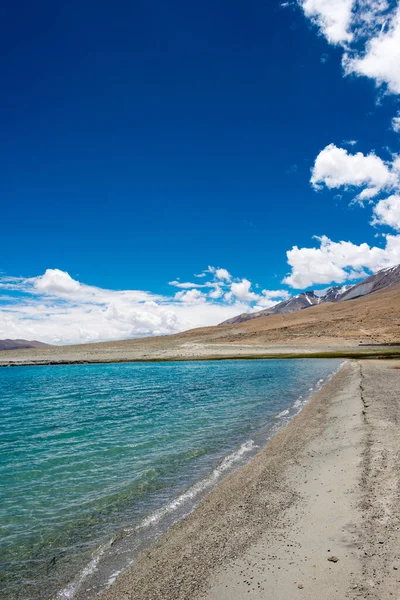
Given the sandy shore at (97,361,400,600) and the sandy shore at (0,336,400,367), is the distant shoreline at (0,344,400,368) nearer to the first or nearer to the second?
the sandy shore at (0,336,400,367)

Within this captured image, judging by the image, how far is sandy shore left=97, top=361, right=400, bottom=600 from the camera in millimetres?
6035

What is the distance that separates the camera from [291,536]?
7645 millimetres

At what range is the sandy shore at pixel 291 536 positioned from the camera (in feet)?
19.8

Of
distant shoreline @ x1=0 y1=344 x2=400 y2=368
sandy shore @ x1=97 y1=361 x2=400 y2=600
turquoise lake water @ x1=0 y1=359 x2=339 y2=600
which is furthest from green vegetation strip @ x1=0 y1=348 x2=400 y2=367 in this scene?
sandy shore @ x1=97 y1=361 x2=400 y2=600

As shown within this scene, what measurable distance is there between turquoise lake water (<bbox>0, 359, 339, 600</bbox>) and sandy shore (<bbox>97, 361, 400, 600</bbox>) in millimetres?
1034

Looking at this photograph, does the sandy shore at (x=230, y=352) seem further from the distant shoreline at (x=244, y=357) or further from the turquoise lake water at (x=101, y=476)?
the turquoise lake water at (x=101, y=476)

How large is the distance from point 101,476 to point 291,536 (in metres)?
7.95

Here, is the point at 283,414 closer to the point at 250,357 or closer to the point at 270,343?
the point at 250,357

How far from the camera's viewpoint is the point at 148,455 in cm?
1558

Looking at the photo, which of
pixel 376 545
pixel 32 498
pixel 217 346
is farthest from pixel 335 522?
pixel 217 346

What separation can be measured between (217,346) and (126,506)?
394 ft

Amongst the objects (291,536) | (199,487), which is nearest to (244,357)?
(199,487)

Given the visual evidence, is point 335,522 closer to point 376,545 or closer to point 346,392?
point 376,545

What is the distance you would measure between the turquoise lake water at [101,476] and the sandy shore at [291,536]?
1.03 m
